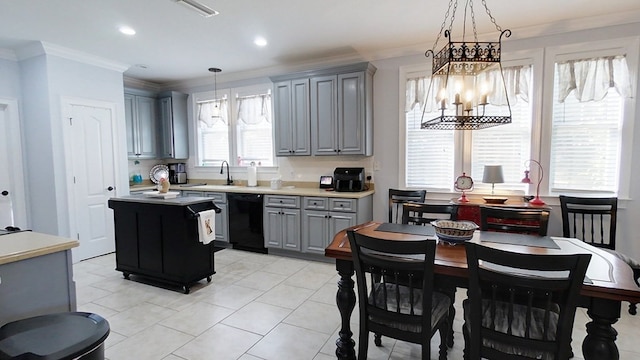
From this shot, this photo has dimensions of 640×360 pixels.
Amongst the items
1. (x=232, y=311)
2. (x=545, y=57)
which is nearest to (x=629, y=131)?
(x=545, y=57)

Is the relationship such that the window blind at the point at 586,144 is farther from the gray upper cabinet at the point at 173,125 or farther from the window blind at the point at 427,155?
the gray upper cabinet at the point at 173,125

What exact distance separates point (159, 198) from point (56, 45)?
90.3 inches

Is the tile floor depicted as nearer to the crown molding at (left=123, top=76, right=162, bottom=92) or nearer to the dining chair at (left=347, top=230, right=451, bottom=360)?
the dining chair at (left=347, top=230, right=451, bottom=360)

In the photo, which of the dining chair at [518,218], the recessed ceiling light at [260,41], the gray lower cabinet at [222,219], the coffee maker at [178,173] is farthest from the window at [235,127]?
the dining chair at [518,218]

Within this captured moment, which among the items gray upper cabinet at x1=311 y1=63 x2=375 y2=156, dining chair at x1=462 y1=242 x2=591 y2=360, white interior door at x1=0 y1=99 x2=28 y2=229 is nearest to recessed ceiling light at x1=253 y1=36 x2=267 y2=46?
gray upper cabinet at x1=311 y1=63 x2=375 y2=156

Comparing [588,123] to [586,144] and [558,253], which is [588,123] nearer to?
[586,144]

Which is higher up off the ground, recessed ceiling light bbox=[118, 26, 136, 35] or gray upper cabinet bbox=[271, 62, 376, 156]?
recessed ceiling light bbox=[118, 26, 136, 35]

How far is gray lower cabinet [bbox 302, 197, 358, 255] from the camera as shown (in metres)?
3.98

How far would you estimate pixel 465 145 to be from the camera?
12.8 feet

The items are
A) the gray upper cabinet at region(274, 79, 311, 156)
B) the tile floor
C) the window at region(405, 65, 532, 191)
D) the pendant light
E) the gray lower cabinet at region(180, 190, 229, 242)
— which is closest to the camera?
the tile floor

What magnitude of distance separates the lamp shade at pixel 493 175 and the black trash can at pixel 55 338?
137 inches

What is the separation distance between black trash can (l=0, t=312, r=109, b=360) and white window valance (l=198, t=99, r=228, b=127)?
14.0ft

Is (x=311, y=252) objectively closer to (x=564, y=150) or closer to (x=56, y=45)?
(x=564, y=150)

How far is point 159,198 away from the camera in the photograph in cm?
346
